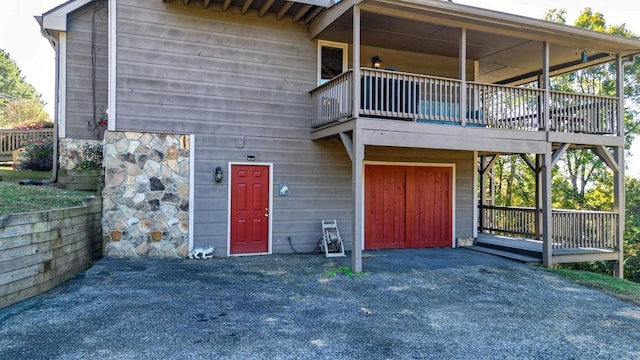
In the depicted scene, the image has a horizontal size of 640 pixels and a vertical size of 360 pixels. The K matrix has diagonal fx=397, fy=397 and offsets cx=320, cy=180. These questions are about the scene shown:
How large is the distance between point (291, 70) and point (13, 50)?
5311 cm

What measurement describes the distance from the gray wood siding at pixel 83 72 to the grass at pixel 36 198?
53.7 inches

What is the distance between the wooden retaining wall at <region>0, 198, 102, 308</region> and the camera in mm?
4434

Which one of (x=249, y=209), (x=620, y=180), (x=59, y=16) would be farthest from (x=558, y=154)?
(x=59, y=16)

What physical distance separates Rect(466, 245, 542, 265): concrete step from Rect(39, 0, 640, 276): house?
186 mm

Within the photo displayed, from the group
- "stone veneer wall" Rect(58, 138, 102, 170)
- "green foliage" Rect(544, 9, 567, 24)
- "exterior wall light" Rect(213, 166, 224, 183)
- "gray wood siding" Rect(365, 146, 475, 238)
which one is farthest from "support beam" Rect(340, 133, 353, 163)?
"green foliage" Rect(544, 9, 567, 24)

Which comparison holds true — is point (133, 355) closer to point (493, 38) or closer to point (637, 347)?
point (637, 347)

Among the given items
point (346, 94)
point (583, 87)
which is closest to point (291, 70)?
point (346, 94)

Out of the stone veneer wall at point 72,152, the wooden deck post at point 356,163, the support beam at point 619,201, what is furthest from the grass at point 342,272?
the support beam at point 619,201

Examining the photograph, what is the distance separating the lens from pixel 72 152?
315 inches

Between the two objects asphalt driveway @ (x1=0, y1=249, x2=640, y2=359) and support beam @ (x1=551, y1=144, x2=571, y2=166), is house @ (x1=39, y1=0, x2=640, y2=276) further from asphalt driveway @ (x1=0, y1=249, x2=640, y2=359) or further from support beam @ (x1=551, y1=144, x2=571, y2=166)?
asphalt driveway @ (x1=0, y1=249, x2=640, y2=359)

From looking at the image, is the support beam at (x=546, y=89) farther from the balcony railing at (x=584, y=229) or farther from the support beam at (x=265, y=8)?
the support beam at (x=265, y=8)

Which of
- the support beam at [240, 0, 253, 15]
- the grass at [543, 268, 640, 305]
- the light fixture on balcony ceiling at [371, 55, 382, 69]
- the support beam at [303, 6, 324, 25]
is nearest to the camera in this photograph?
the grass at [543, 268, 640, 305]

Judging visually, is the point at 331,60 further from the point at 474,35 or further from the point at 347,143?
the point at 474,35

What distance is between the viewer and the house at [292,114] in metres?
7.16
